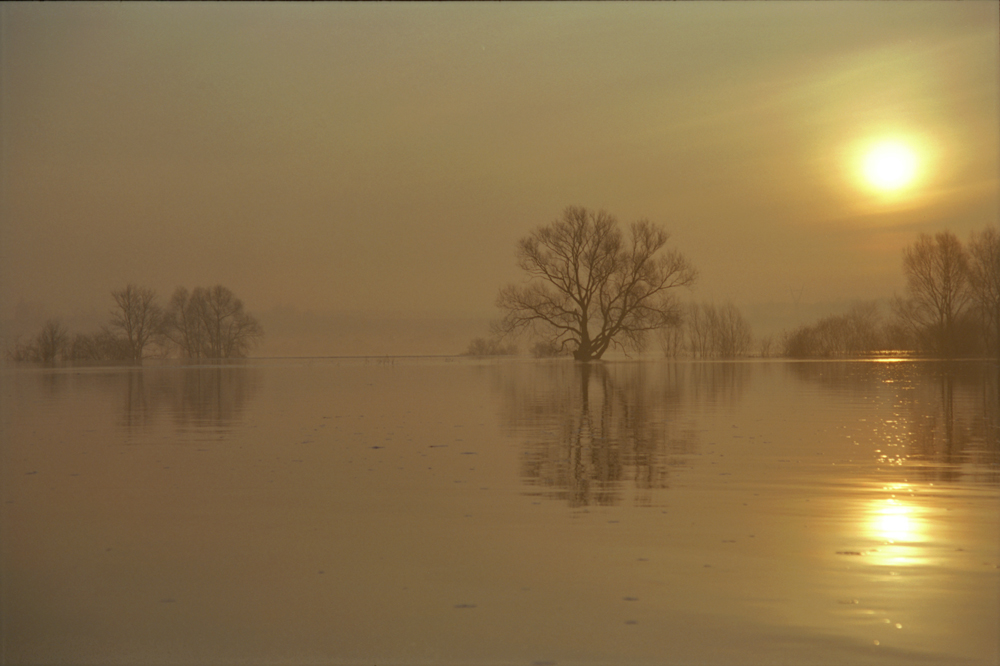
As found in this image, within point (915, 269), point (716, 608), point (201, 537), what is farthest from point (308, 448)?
point (915, 269)

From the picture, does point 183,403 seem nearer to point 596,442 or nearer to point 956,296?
point 596,442

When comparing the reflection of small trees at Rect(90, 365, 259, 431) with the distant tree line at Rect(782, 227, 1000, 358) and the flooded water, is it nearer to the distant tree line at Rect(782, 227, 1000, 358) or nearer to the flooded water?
the flooded water

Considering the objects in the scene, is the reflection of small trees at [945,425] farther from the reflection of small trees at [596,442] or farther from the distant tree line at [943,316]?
the distant tree line at [943,316]

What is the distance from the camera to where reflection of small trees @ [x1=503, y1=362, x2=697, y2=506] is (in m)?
8.67

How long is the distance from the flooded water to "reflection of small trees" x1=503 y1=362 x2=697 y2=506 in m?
0.08

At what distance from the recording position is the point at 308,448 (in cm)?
1164

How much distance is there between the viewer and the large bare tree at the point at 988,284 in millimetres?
58031

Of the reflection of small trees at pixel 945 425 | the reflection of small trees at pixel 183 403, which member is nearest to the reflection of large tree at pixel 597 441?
the reflection of small trees at pixel 945 425

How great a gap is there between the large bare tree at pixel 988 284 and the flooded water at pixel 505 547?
51.4 meters

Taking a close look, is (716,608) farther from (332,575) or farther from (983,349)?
(983,349)

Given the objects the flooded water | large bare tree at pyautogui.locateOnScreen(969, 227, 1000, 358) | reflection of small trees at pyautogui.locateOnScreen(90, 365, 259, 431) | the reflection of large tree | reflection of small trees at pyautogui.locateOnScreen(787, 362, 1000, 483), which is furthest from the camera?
large bare tree at pyautogui.locateOnScreen(969, 227, 1000, 358)

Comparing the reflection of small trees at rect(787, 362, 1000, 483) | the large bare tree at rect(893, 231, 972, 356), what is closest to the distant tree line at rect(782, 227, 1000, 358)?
the large bare tree at rect(893, 231, 972, 356)

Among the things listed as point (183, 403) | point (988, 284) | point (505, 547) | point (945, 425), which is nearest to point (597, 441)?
point (505, 547)

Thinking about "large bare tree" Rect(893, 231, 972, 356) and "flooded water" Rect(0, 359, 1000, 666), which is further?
"large bare tree" Rect(893, 231, 972, 356)
